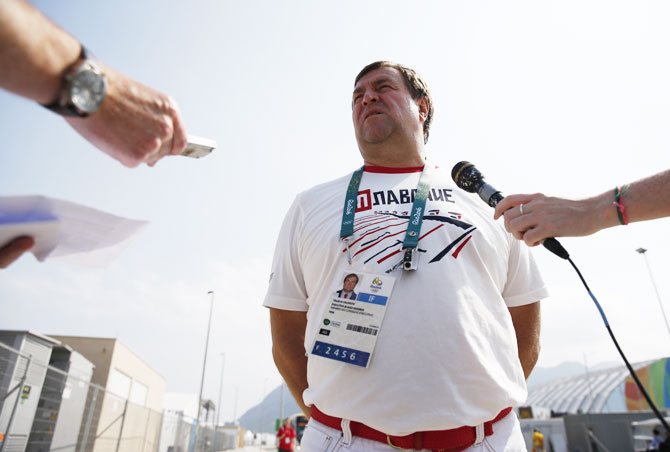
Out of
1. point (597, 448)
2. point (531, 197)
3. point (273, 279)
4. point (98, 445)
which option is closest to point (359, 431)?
point (273, 279)

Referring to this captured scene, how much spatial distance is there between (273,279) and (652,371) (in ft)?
123

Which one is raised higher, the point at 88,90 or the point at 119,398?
the point at 119,398

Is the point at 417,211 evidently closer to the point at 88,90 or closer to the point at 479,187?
the point at 479,187

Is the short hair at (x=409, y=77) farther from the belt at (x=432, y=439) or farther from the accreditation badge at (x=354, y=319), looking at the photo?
the belt at (x=432, y=439)

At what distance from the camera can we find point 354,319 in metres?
1.68

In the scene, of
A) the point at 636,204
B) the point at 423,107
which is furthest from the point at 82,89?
the point at 423,107

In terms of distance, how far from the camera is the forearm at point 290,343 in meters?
2.04

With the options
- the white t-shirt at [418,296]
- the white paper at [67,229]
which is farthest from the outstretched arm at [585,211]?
the white paper at [67,229]

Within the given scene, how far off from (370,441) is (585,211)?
3.70ft

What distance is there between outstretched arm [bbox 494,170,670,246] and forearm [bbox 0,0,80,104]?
56.5 inches

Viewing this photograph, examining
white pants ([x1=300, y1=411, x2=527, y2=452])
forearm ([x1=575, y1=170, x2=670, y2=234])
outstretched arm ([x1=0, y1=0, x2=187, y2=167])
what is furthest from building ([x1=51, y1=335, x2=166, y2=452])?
forearm ([x1=575, y1=170, x2=670, y2=234])

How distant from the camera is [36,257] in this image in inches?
41.1

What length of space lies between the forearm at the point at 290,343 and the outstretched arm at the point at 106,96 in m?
1.15

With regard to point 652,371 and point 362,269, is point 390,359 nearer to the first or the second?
point 362,269
